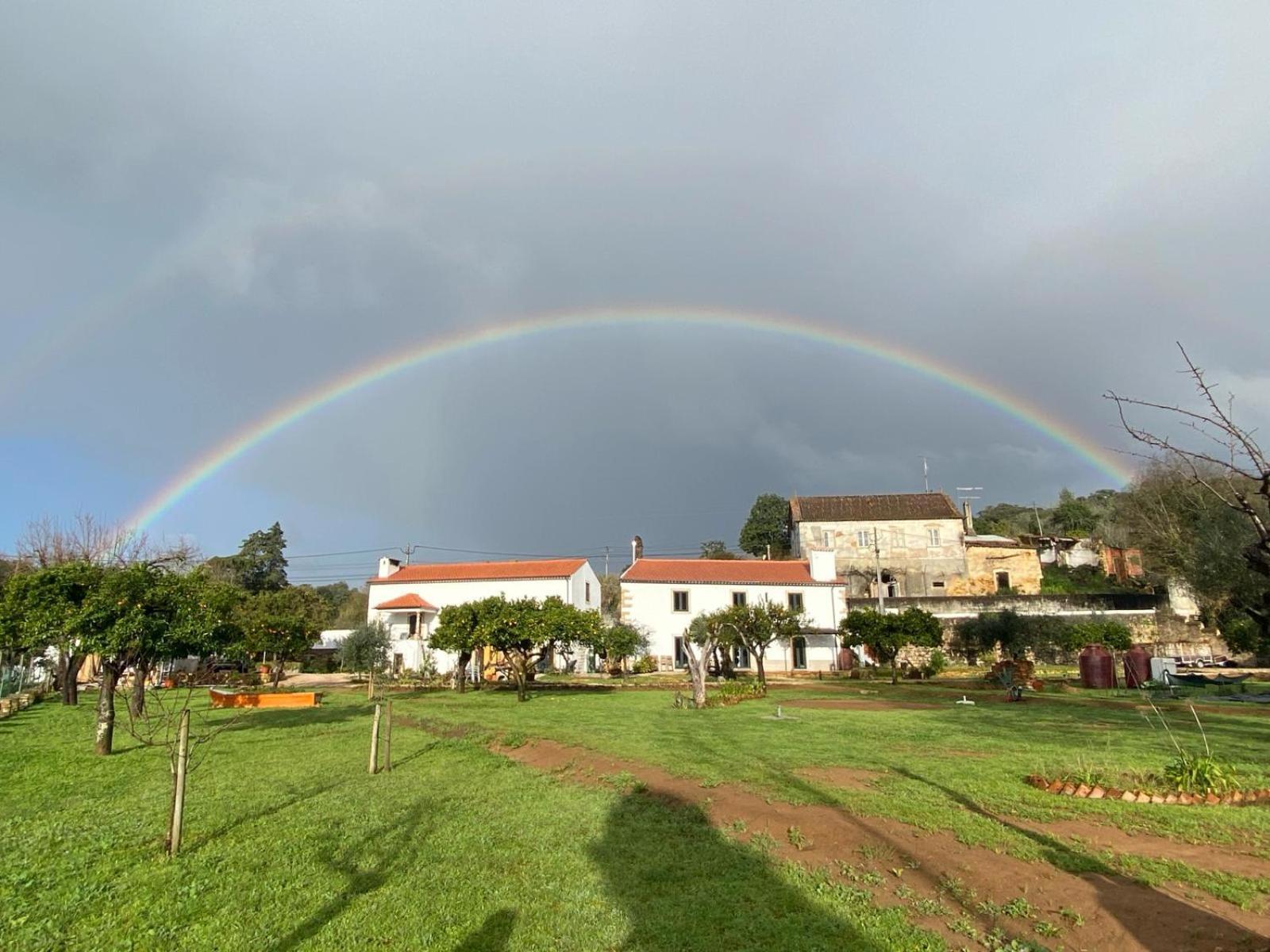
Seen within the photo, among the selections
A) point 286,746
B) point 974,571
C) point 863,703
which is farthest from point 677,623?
point 286,746

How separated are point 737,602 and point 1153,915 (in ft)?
136

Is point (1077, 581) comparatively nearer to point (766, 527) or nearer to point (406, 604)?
point (766, 527)

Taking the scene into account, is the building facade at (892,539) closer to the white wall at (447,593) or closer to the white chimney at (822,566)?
the white chimney at (822,566)

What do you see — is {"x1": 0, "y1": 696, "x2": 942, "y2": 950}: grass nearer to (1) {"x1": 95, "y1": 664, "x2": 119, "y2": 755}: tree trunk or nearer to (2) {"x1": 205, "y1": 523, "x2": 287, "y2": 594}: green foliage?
(1) {"x1": 95, "y1": 664, "x2": 119, "y2": 755}: tree trunk

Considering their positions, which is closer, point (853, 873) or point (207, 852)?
point (853, 873)

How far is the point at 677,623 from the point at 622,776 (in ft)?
117

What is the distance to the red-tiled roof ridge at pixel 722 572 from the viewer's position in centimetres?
4709

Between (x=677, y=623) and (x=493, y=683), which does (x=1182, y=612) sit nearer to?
(x=677, y=623)

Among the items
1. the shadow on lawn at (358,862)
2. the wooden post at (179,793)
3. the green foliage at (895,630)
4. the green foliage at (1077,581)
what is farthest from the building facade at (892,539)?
the wooden post at (179,793)

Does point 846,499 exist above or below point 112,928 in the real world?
above

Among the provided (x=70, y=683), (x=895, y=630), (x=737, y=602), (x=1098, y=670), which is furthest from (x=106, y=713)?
(x=737, y=602)

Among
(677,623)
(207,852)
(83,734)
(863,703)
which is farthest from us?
(677,623)

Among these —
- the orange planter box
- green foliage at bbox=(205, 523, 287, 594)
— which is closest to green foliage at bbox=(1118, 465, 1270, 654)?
the orange planter box

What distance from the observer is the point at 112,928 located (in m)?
5.42
